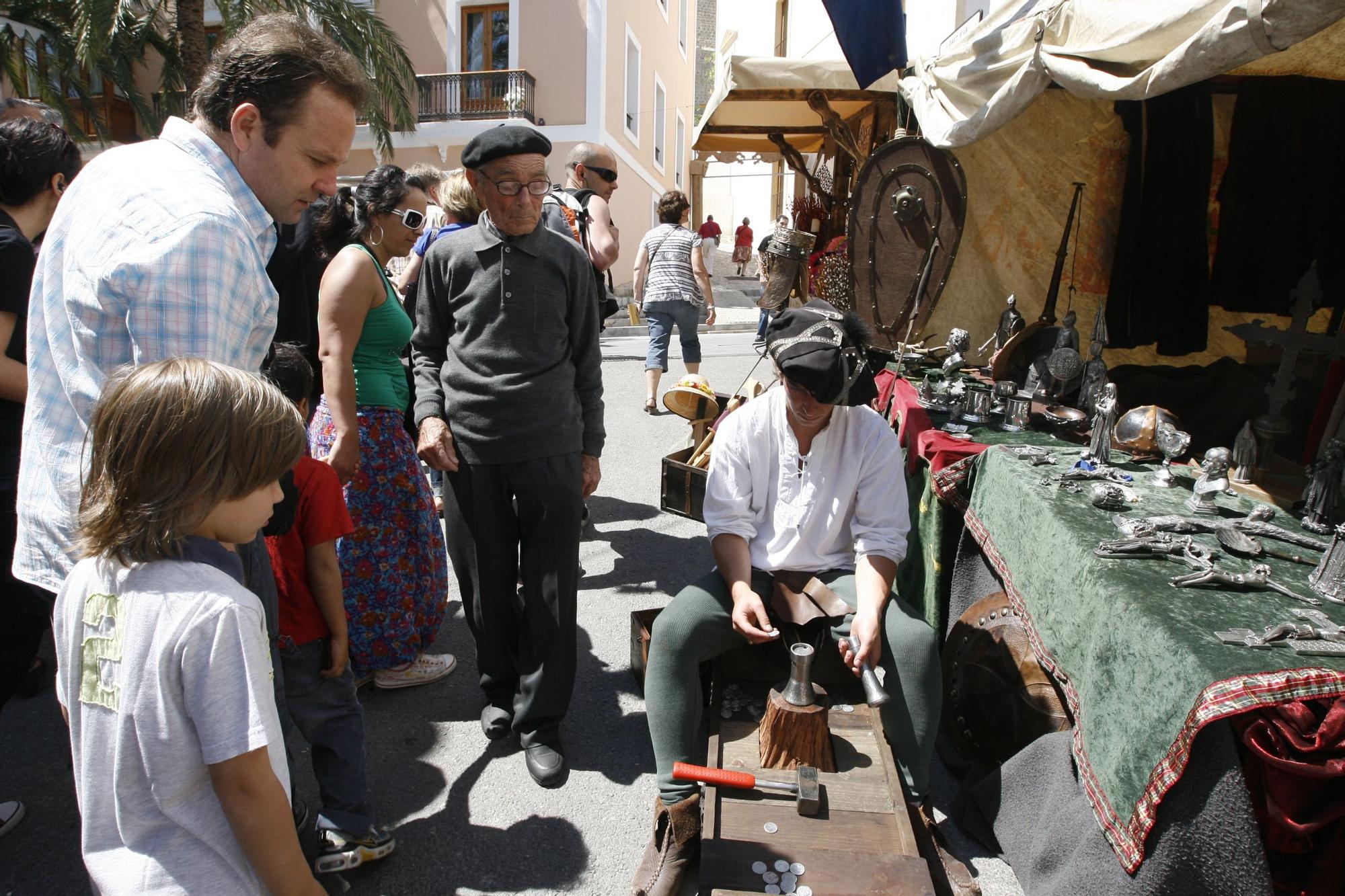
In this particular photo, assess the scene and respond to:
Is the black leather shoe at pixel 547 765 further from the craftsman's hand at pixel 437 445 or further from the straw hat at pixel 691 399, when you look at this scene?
the straw hat at pixel 691 399

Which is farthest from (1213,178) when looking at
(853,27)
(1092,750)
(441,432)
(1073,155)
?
(441,432)

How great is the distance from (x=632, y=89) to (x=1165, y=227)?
58.2 feet

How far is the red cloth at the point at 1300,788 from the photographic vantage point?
1428 mm

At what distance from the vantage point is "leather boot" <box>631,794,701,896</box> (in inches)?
78.5

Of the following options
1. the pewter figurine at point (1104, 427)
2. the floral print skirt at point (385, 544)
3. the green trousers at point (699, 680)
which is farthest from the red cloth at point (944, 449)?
the floral print skirt at point (385, 544)

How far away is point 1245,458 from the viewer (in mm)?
2609

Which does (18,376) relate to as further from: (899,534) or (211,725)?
(899,534)

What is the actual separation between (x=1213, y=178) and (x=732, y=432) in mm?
3612

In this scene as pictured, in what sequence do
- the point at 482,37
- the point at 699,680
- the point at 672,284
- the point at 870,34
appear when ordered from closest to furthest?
the point at 699,680
the point at 870,34
the point at 672,284
the point at 482,37

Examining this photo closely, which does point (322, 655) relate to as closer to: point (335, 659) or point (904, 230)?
point (335, 659)

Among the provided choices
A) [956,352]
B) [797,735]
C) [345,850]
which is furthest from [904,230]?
[345,850]

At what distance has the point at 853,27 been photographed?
14.8ft

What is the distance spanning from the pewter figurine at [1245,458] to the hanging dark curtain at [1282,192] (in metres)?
2.19

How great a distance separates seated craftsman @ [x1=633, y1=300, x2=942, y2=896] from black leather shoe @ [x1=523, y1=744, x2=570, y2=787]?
41 cm
